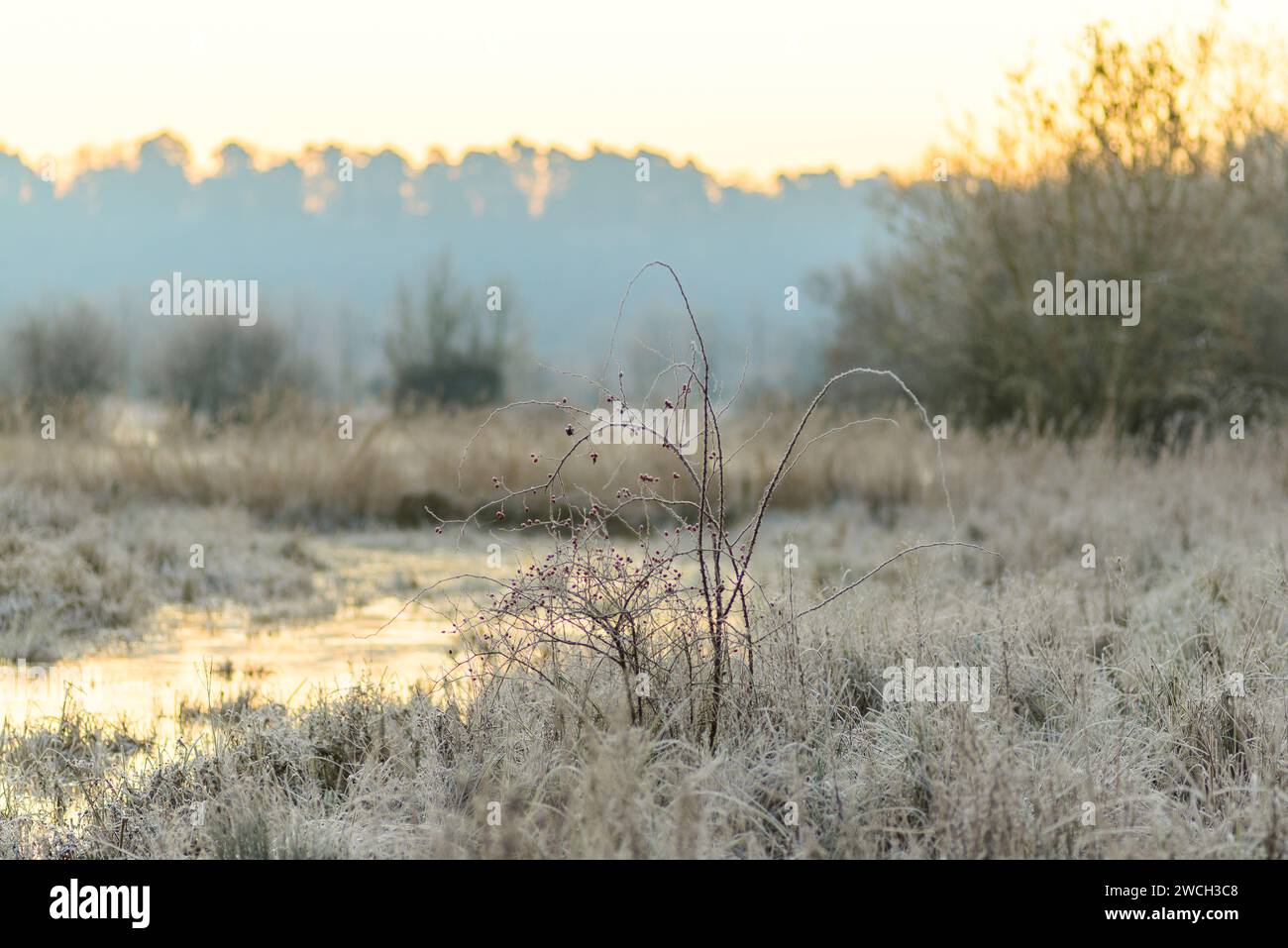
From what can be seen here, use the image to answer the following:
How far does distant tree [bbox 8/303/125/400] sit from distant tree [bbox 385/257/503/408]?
19.8ft

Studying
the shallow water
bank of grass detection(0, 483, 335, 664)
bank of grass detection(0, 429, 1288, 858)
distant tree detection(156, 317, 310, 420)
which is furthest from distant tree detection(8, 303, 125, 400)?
bank of grass detection(0, 429, 1288, 858)

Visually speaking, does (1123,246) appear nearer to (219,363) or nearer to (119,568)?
(119,568)

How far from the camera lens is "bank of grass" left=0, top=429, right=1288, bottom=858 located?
3.68 meters

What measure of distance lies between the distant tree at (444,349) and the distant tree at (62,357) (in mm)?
6029

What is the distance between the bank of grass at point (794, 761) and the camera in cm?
368

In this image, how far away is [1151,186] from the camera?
15.9 meters

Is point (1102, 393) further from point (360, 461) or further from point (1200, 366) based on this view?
point (360, 461)

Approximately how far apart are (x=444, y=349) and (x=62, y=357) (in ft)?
26.6

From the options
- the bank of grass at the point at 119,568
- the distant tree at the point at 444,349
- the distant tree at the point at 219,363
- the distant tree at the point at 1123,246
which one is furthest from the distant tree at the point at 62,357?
the distant tree at the point at 1123,246

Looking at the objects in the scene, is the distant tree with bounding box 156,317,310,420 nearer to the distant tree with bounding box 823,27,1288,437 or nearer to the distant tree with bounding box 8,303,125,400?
the distant tree with bounding box 8,303,125,400

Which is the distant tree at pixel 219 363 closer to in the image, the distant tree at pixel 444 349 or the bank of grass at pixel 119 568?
the distant tree at pixel 444 349

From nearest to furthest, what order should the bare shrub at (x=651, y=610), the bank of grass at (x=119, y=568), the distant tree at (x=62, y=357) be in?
the bare shrub at (x=651, y=610), the bank of grass at (x=119, y=568), the distant tree at (x=62, y=357)

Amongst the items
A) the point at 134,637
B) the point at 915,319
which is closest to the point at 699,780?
the point at 134,637
